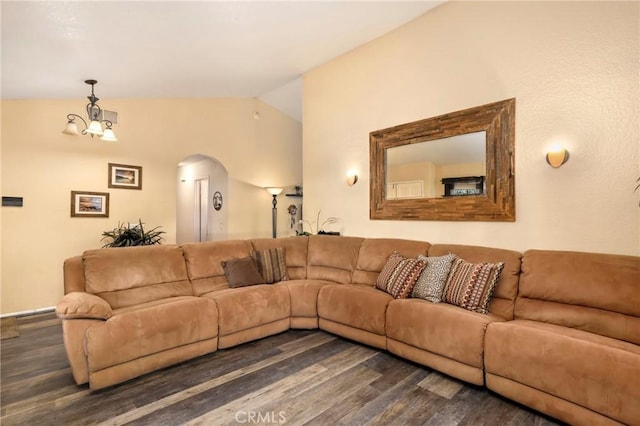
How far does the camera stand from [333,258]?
12.7 ft

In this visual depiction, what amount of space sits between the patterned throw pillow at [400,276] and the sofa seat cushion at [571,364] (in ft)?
2.64

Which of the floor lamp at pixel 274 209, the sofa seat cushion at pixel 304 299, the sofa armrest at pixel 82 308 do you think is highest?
the floor lamp at pixel 274 209

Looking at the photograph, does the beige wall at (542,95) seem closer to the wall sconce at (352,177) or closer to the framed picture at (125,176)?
the wall sconce at (352,177)

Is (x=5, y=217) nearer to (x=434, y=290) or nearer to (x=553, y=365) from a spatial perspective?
(x=434, y=290)

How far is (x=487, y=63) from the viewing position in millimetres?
3045

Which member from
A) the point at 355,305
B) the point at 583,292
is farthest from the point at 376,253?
the point at 583,292

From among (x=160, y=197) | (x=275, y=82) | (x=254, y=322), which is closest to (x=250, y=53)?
(x=275, y=82)

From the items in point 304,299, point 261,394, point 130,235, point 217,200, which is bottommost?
point 261,394

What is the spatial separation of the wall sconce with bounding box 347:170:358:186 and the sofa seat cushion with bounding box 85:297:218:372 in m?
2.40

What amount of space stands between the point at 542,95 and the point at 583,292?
1636 mm

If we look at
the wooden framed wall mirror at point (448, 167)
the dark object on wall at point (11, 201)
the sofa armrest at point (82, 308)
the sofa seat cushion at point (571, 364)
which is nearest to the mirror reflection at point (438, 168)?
the wooden framed wall mirror at point (448, 167)

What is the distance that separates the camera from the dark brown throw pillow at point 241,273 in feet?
11.2

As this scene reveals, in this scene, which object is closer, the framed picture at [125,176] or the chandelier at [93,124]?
the chandelier at [93,124]

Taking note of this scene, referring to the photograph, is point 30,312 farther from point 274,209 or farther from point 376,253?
point 376,253
